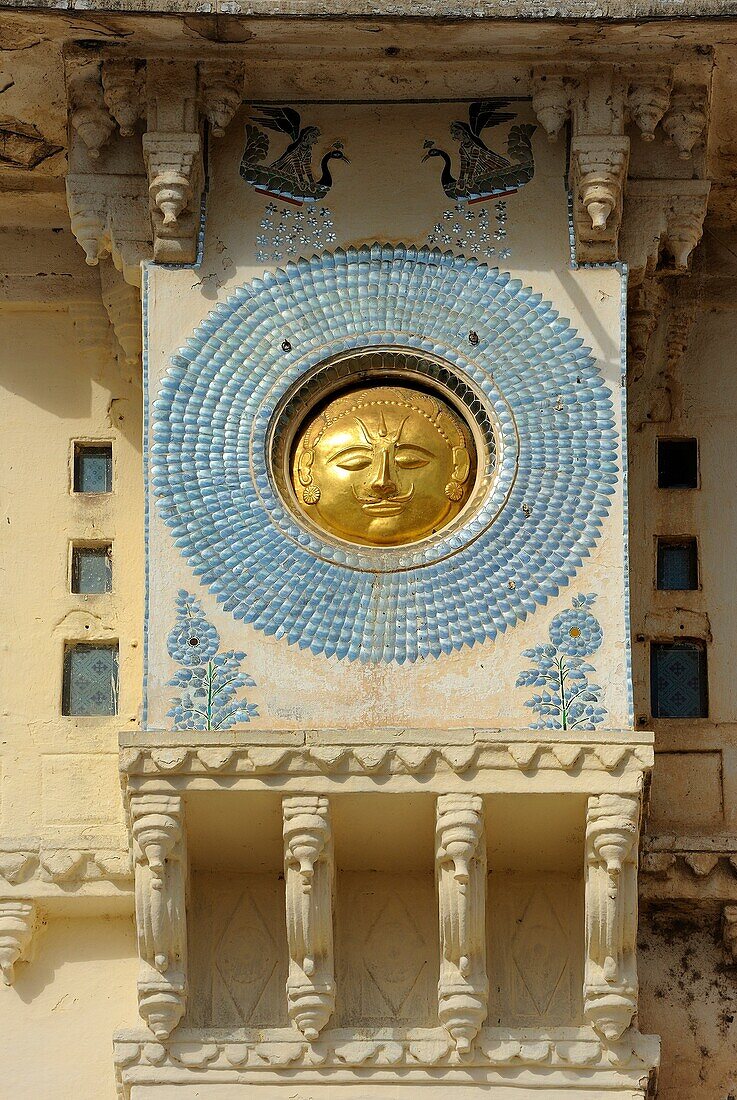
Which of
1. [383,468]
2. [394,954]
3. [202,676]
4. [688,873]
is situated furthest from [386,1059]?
[383,468]

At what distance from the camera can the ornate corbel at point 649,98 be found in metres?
10.7

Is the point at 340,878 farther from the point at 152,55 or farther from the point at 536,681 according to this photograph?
the point at 152,55

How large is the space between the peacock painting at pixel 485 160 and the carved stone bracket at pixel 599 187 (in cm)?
25

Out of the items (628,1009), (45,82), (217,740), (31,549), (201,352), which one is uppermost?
(45,82)

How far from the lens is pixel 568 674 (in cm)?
1030

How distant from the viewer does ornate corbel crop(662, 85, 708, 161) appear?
10.8 m

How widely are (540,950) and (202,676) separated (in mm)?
1625

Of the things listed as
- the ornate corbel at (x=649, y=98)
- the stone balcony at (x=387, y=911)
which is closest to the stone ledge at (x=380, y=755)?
the stone balcony at (x=387, y=911)

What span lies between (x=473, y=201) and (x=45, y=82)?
1704mm

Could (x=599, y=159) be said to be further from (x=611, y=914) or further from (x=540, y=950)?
(x=540, y=950)

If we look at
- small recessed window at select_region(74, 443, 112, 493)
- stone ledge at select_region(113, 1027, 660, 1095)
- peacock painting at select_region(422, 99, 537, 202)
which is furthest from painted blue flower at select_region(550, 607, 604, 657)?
small recessed window at select_region(74, 443, 112, 493)

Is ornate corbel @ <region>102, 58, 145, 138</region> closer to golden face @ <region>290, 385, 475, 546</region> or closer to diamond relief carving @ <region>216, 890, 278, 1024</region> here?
golden face @ <region>290, 385, 475, 546</region>

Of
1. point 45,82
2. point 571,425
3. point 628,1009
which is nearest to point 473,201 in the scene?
point 571,425

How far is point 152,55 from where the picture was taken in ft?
35.1
